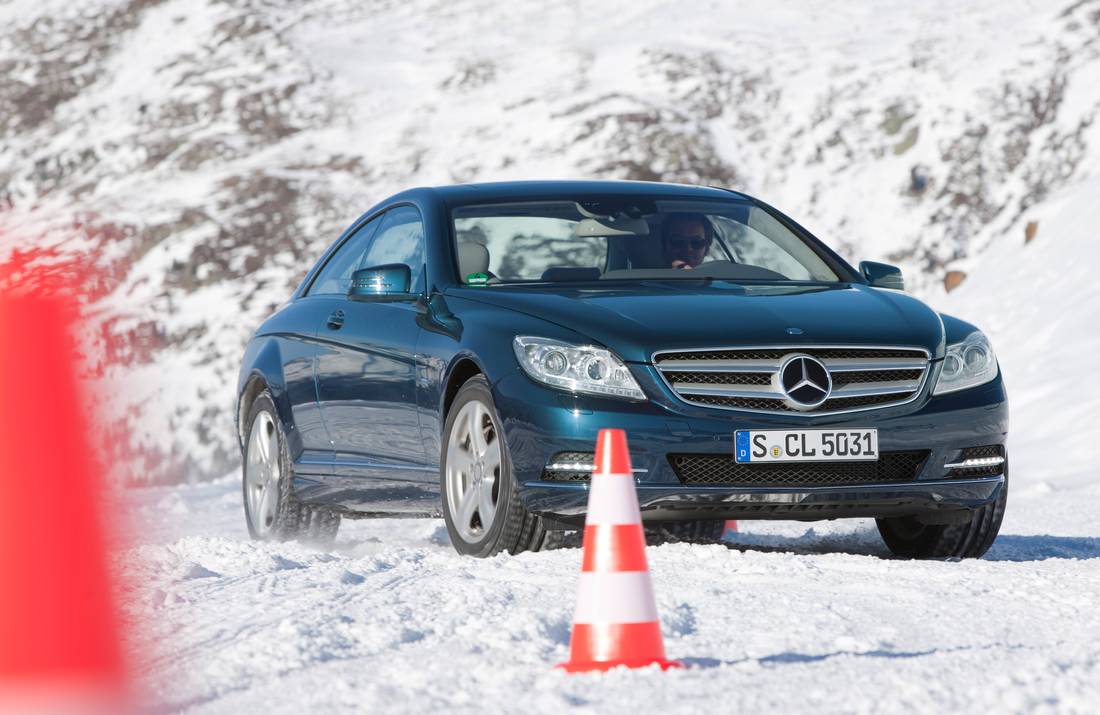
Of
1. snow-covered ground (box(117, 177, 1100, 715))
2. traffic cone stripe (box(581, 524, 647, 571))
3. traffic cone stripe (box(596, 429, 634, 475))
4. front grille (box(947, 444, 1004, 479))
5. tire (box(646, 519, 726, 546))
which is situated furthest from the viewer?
tire (box(646, 519, 726, 546))

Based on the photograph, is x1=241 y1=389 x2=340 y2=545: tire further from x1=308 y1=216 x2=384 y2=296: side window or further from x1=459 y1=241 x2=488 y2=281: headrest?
x1=459 y1=241 x2=488 y2=281: headrest

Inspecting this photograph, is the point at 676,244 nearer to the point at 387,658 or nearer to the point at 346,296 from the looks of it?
the point at 346,296

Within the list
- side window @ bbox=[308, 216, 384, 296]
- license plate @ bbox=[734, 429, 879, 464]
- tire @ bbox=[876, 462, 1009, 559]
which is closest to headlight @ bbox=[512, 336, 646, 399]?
license plate @ bbox=[734, 429, 879, 464]

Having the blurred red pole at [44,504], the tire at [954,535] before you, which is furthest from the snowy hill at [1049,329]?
the blurred red pole at [44,504]

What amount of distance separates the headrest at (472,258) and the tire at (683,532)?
4.61 ft

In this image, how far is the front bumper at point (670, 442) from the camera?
587 cm

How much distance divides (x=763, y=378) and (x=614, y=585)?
1.94 m

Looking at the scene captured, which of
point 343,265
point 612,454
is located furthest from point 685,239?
point 612,454

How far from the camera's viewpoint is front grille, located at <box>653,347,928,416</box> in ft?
19.5

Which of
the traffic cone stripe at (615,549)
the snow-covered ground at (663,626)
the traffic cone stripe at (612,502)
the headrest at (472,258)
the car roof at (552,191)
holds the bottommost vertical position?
the snow-covered ground at (663,626)

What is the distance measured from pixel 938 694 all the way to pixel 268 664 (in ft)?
5.05

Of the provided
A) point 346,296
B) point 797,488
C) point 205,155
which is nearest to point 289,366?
point 346,296

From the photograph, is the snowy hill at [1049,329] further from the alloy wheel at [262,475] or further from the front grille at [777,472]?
the front grille at [777,472]

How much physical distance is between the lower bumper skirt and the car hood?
18.4 inches
